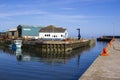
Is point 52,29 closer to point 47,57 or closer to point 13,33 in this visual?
point 13,33

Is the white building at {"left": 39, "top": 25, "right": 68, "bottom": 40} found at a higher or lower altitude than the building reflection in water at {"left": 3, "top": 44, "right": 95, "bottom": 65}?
higher

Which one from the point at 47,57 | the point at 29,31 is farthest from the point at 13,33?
the point at 47,57

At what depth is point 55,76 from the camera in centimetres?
2523

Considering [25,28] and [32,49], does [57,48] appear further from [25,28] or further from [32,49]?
[25,28]

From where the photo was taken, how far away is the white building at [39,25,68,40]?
76.3 m

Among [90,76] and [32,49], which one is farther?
[32,49]

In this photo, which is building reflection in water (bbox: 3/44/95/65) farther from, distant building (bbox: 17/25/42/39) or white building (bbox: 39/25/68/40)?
distant building (bbox: 17/25/42/39)

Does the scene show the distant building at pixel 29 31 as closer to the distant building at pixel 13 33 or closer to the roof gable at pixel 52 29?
the roof gable at pixel 52 29

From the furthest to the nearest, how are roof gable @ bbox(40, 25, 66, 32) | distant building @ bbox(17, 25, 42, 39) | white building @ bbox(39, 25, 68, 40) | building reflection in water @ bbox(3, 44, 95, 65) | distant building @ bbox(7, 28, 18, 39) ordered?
distant building @ bbox(7, 28, 18, 39) → distant building @ bbox(17, 25, 42, 39) → roof gable @ bbox(40, 25, 66, 32) → white building @ bbox(39, 25, 68, 40) → building reflection in water @ bbox(3, 44, 95, 65)

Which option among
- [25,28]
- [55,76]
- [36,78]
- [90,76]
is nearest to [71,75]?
[55,76]

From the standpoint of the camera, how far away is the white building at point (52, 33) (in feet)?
250

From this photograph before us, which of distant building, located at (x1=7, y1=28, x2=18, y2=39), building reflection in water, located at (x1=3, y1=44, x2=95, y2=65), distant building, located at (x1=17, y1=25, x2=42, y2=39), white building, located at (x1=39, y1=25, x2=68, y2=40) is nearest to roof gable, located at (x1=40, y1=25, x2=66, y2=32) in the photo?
white building, located at (x1=39, y1=25, x2=68, y2=40)

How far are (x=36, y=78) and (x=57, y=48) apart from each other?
2980 cm

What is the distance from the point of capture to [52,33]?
7706 centimetres
